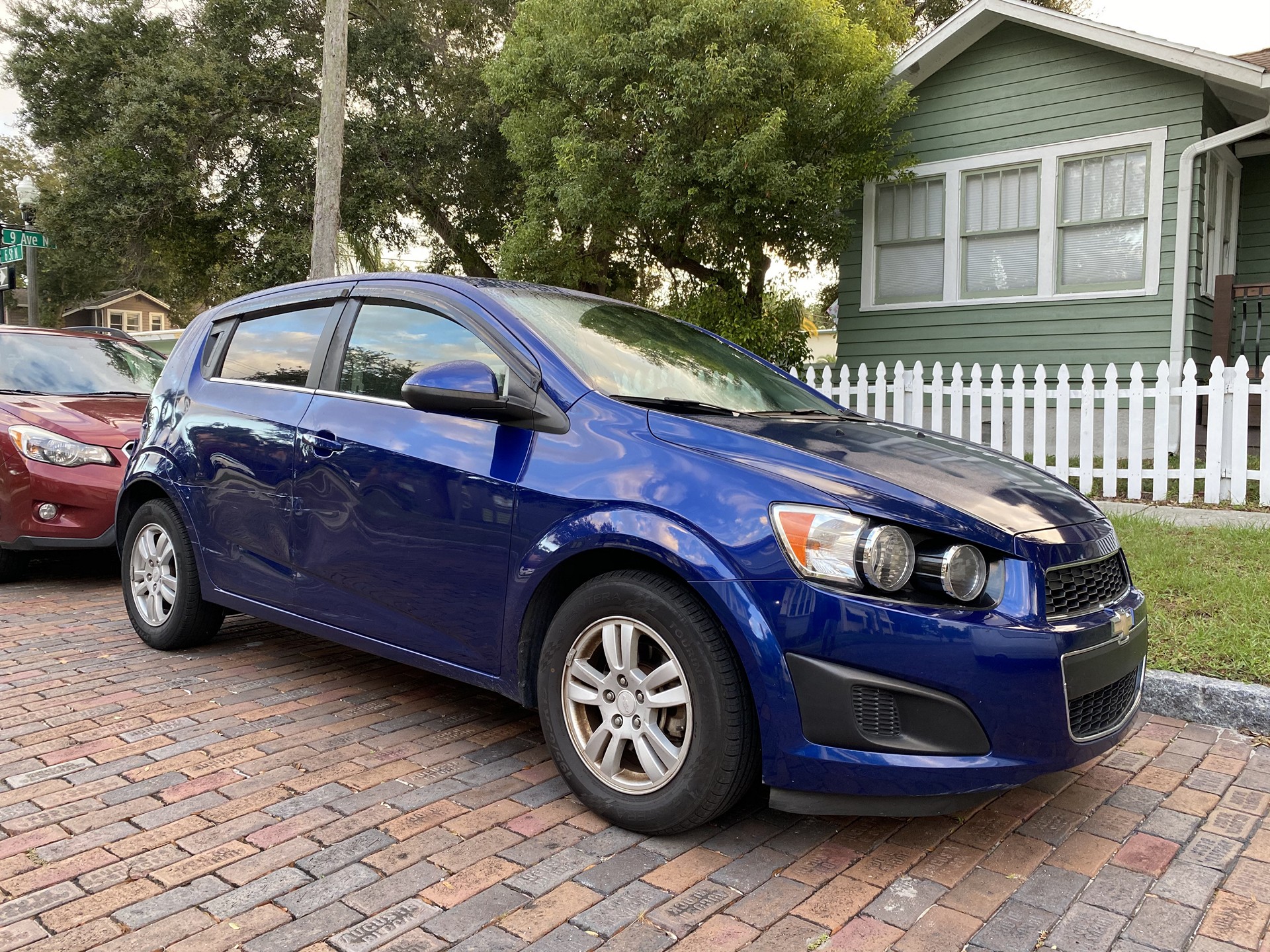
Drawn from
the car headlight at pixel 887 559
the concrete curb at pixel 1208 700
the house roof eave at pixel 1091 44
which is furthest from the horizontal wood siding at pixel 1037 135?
the car headlight at pixel 887 559

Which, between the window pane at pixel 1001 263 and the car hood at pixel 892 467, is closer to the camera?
the car hood at pixel 892 467

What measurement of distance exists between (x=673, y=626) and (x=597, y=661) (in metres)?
0.38

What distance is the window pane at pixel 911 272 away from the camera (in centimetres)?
1241

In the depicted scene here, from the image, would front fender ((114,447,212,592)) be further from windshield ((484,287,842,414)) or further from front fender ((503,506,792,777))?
front fender ((503,506,792,777))

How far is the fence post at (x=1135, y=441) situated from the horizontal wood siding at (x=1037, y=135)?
9.42ft

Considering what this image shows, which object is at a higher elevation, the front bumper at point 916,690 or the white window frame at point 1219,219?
the white window frame at point 1219,219

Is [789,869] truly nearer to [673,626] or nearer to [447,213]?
[673,626]

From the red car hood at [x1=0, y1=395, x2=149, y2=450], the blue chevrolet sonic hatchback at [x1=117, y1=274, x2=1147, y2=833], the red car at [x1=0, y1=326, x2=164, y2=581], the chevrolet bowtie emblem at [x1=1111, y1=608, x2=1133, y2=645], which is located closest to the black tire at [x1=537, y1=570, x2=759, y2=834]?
the blue chevrolet sonic hatchback at [x1=117, y1=274, x2=1147, y2=833]

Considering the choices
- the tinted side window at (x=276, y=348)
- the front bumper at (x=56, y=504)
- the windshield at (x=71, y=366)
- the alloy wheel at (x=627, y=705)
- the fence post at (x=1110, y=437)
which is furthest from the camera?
the fence post at (x=1110, y=437)

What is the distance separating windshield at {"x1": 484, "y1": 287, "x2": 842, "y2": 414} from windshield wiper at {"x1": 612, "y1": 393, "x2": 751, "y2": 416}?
15 mm

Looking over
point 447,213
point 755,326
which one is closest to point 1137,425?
point 755,326

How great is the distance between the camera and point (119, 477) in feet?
19.4

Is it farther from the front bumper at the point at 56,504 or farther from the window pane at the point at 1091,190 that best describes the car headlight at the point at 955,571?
the window pane at the point at 1091,190

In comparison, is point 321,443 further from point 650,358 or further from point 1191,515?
point 1191,515
